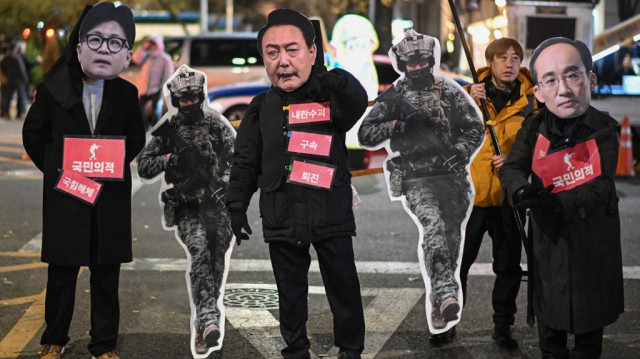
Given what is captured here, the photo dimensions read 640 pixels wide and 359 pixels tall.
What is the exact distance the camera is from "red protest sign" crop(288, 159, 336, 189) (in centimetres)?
521

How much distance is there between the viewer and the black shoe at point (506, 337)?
615 centimetres

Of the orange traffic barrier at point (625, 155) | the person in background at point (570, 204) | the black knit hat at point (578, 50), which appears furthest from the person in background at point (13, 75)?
the person in background at point (570, 204)

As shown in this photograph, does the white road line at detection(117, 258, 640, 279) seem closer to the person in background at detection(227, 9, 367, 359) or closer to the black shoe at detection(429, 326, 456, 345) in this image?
the black shoe at detection(429, 326, 456, 345)

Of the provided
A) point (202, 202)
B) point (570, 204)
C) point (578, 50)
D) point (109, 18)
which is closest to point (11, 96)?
point (202, 202)

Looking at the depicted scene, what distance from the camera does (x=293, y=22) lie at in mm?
5301

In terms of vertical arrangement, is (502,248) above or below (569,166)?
below

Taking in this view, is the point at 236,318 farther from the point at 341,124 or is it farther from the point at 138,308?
the point at 341,124

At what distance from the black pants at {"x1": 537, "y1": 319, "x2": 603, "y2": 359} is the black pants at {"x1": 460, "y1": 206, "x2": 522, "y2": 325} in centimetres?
99

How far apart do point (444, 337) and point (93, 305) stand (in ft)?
6.81

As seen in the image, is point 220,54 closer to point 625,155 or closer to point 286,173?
point 625,155

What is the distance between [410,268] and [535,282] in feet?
11.4

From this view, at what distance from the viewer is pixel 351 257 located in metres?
5.36

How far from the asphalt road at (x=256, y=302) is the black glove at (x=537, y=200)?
58.4 inches

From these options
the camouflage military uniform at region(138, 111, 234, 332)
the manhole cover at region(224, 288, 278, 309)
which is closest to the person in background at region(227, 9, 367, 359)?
the camouflage military uniform at region(138, 111, 234, 332)
